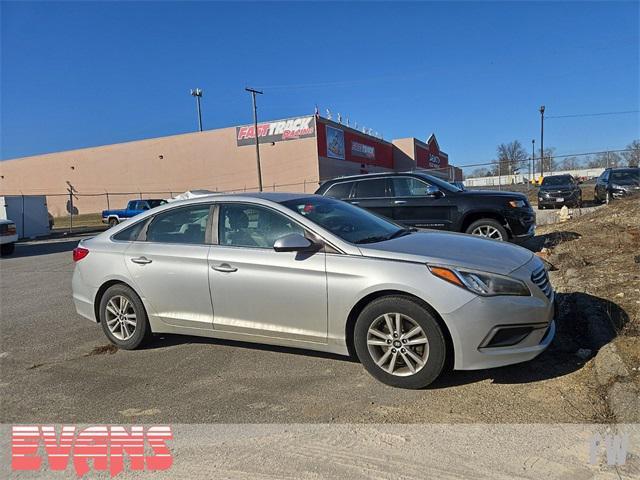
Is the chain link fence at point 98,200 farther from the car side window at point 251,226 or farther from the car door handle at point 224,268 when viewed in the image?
the car door handle at point 224,268

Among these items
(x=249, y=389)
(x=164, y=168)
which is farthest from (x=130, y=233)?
(x=164, y=168)

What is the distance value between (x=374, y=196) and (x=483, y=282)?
631 cm

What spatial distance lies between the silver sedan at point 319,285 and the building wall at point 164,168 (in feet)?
112

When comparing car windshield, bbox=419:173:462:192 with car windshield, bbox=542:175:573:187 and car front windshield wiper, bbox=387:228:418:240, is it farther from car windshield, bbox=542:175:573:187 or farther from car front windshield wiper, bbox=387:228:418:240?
car windshield, bbox=542:175:573:187

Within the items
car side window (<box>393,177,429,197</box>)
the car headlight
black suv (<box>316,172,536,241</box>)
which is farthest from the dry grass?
the car headlight

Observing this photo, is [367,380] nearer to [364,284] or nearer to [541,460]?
[364,284]

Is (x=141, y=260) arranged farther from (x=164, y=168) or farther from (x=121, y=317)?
(x=164, y=168)

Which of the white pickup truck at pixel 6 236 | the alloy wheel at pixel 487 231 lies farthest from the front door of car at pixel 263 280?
the white pickup truck at pixel 6 236

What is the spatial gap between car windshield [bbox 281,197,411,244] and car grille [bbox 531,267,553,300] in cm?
128

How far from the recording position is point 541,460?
110 inches

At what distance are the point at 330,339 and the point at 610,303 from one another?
2.91m

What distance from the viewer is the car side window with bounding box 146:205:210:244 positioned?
15.8 ft

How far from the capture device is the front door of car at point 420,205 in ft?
29.6

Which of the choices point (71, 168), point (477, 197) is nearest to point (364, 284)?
point (477, 197)
